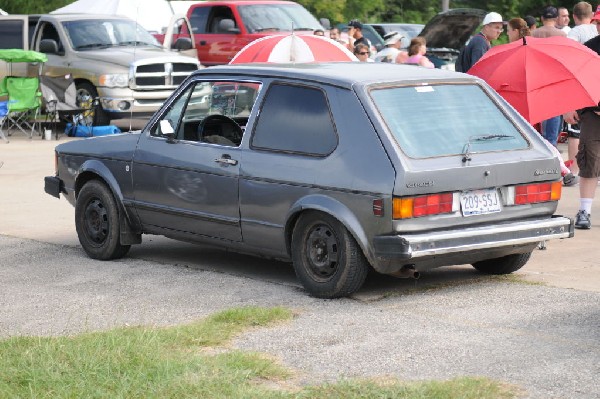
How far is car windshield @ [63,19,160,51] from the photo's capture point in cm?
2319

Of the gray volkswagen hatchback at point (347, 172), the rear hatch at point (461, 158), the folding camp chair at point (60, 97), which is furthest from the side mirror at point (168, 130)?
the folding camp chair at point (60, 97)

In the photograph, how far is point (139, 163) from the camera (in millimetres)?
9938

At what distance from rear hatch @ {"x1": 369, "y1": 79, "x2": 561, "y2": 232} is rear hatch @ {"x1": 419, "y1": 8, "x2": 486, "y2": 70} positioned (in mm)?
18161

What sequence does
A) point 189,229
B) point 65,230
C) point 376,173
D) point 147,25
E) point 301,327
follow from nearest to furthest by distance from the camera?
point 301,327, point 376,173, point 189,229, point 65,230, point 147,25

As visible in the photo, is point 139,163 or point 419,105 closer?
point 419,105

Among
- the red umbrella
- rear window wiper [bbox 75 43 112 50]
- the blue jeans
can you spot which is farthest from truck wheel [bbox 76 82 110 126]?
the red umbrella

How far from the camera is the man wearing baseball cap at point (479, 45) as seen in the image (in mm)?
14773

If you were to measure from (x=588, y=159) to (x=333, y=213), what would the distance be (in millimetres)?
3828

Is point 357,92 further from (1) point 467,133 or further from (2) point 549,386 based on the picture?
(2) point 549,386

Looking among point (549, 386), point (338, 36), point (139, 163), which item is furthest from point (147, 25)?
point (549, 386)

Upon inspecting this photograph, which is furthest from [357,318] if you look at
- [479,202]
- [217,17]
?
[217,17]

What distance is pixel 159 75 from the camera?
2284cm

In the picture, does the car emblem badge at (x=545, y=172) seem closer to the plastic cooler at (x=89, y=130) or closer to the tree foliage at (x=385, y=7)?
the plastic cooler at (x=89, y=130)

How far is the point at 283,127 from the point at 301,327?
5.72 feet
